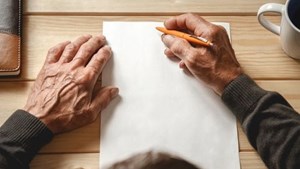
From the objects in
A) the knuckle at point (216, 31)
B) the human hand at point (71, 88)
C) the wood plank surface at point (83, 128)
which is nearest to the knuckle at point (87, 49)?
the human hand at point (71, 88)

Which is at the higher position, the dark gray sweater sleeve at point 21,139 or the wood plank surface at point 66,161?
the dark gray sweater sleeve at point 21,139

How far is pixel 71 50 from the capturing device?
81 centimetres

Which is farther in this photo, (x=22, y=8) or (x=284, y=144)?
(x=22, y=8)

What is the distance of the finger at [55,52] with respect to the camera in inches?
31.7

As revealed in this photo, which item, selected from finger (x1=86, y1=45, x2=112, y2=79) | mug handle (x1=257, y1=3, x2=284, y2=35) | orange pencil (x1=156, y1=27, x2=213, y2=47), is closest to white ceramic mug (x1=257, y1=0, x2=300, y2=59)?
mug handle (x1=257, y1=3, x2=284, y2=35)

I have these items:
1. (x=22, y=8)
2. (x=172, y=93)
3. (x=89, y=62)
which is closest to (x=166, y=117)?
(x=172, y=93)

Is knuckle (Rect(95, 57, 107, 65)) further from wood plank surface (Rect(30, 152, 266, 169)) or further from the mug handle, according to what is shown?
the mug handle

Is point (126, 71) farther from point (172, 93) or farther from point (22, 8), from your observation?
point (22, 8)

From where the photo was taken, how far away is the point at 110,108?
80 centimetres

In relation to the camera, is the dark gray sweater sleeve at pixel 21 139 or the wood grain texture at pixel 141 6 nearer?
the dark gray sweater sleeve at pixel 21 139

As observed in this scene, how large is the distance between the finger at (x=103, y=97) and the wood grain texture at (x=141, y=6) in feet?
0.48

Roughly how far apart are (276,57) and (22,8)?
1.52 feet

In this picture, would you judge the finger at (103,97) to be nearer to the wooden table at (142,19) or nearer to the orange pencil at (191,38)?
the wooden table at (142,19)

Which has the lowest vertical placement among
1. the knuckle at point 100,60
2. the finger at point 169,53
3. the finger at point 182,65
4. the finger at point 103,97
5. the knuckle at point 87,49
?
the finger at point 103,97
